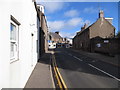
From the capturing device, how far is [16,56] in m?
5.36

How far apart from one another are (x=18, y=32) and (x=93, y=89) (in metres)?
3.99

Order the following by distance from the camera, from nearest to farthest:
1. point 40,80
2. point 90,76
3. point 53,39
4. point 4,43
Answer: point 4,43 → point 40,80 → point 90,76 → point 53,39

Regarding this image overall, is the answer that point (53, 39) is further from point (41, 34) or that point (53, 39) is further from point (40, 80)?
point (40, 80)

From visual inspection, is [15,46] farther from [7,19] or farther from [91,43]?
[91,43]

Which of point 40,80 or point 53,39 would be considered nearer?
point 40,80

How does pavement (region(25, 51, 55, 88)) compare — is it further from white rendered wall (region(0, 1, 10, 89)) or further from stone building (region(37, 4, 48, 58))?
stone building (region(37, 4, 48, 58))

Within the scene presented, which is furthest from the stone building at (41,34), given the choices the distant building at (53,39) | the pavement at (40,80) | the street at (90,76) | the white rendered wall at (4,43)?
the distant building at (53,39)

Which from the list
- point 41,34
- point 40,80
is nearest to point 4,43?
point 40,80

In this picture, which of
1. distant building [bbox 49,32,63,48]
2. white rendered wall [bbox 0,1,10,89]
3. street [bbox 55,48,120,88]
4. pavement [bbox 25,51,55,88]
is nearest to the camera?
white rendered wall [bbox 0,1,10,89]

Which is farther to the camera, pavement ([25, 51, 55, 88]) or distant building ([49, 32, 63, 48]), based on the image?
distant building ([49, 32, 63, 48])

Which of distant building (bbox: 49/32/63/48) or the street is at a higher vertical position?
distant building (bbox: 49/32/63/48)

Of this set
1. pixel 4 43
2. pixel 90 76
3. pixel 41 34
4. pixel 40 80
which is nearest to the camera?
pixel 4 43

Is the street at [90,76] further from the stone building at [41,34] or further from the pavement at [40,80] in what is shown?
the stone building at [41,34]

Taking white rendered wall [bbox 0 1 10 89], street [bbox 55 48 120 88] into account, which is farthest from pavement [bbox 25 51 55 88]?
white rendered wall [bbox 0 1 10 89]
